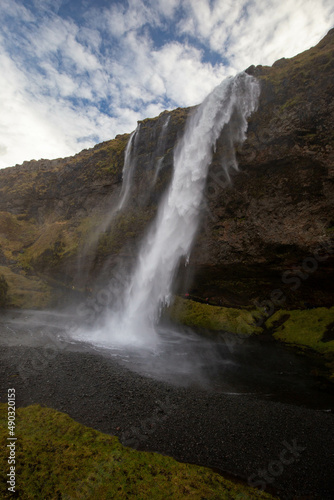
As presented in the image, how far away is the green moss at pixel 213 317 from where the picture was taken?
20670 mm

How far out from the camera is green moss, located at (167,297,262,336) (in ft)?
67.8

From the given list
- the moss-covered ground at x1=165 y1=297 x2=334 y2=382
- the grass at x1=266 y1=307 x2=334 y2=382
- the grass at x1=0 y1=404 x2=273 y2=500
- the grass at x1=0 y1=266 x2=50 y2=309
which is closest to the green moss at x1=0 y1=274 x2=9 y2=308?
the grass at x1=0 y1=266 x2=50 y2=309

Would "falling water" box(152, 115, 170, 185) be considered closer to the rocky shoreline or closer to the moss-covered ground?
the moss-covered ground

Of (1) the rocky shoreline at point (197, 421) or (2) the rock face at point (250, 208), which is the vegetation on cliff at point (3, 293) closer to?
(2) the rock face at point (250, 208)

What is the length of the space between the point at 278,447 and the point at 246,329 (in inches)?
508

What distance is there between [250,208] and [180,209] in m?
6.90

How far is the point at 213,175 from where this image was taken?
22.1 meters

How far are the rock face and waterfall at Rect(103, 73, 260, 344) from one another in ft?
3.48

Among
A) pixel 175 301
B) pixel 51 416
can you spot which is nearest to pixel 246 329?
pixel 175 301

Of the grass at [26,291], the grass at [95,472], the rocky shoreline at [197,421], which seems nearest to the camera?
the grass at [95,472]

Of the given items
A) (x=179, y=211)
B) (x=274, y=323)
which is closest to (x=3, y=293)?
(x=179, y=211)

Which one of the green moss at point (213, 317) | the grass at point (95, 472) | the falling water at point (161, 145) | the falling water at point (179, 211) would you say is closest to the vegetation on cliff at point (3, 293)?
the falling water at point (179, 211)

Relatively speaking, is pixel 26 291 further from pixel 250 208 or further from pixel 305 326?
pixel 305 326

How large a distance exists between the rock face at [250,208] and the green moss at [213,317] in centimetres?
116
